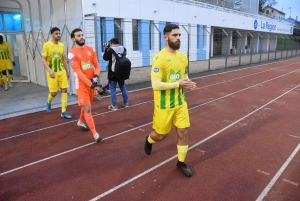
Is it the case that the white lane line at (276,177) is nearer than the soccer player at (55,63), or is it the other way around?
the white lane line at (276,177)

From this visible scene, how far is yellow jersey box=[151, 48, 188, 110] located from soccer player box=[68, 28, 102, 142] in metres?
1.53

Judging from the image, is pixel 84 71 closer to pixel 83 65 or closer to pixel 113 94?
pixel 83 65

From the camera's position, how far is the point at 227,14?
20.0 m

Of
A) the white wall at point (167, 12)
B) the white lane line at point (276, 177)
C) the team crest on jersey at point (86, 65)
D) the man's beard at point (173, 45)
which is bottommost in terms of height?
the white lane line at point (276, 177)

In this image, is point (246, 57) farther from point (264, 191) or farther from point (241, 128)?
point (264, 191)

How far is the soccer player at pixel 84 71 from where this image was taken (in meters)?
4.54

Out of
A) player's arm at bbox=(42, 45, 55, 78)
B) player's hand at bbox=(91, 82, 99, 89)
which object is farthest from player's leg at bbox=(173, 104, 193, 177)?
player's arm at bbox=(42, 45, 55, 78)

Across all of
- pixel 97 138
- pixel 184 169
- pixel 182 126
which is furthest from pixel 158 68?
pixel 97 138

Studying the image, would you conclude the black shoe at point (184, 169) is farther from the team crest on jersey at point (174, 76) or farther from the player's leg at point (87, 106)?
the player's leg at point (87, 106)

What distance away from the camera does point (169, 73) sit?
130 inches

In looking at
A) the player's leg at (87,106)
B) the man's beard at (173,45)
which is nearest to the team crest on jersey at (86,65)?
the player's leg at (87,106)

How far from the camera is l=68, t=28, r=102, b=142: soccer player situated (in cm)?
454

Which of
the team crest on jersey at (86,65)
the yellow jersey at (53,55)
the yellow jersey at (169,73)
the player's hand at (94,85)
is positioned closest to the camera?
the yellow jersey at (169,73)

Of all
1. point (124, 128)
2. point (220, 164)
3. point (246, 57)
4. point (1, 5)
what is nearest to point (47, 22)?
point (1, 5)
